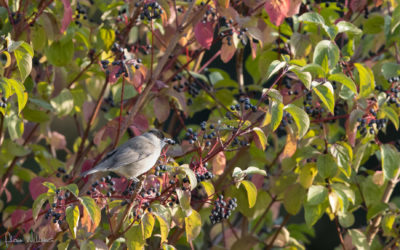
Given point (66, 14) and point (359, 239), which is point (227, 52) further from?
point (359, 239)

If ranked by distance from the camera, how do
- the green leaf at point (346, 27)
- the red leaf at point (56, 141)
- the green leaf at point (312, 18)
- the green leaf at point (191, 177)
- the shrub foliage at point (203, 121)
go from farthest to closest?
the red leaf at point (56, 141) < the green leaf at point (346, 27) < the green leaf at point (312, 18) < the shrub foliage at point (203, 121) < the green leaf at point (191, 177)

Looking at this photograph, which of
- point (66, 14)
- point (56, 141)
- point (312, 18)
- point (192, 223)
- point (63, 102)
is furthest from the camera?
point (56, 141)

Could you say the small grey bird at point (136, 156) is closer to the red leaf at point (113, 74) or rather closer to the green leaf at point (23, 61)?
the red leaf at point (113, 74)

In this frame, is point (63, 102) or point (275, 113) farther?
point (63, 102)

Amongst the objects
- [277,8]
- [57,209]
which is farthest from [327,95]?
[57,209]

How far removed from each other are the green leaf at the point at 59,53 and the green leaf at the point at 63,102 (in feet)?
0.49

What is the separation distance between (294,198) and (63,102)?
4.17 ft

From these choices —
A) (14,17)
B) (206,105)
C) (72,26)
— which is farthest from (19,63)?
(206,105)

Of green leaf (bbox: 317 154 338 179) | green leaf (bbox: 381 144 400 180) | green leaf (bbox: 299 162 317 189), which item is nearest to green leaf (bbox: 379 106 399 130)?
green leaf (bbox: 381 144 400 180)

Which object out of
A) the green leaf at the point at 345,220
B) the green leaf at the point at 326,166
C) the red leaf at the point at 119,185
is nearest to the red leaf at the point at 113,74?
the red leaf at the point at 119,185

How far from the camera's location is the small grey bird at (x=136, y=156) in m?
2.84

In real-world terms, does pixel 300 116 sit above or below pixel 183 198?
above

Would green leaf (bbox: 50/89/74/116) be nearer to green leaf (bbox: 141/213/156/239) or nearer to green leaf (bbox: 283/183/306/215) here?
green leaf (bbox: 141/213/156/239)

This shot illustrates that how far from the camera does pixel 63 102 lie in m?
3.12
